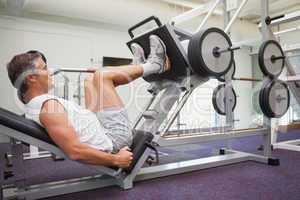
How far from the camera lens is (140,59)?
2201 millimetres

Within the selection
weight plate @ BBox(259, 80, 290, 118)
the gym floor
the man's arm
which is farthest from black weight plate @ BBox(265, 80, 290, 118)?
the man's arm

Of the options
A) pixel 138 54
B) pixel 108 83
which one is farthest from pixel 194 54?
pixel 108 83

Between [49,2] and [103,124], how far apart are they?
112 inches

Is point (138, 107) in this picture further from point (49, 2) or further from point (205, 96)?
point (49, 2)

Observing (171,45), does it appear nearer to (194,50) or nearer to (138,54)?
(194,50)

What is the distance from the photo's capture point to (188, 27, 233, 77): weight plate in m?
1.99

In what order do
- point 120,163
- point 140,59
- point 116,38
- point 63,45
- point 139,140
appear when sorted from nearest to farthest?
point 120,163, point 139,140, point 140,59, point 63,45, point 116,38

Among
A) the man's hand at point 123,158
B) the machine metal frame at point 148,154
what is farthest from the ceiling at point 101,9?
the man's hand at point 123,158

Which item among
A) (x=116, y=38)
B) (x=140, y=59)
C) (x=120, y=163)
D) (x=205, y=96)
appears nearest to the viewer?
(x=120, y=163)

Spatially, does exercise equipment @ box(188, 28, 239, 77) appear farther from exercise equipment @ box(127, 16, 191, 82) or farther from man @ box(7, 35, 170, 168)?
man @ box(7, 35, 170, 168)

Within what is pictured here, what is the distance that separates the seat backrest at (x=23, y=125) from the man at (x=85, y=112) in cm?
6

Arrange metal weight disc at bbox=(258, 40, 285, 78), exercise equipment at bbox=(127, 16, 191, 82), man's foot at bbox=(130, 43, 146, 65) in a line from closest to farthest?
exercise equipment at bbox=(127, 16, 191, 82)
man's foot at bbox=(130, 43, 146, 65)
metal weight disc at bbox=(258, 40, 285, 78)

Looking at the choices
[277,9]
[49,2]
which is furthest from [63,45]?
[277,9]

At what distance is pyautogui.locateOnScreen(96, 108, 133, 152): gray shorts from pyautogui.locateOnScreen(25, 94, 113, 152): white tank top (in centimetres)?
4
